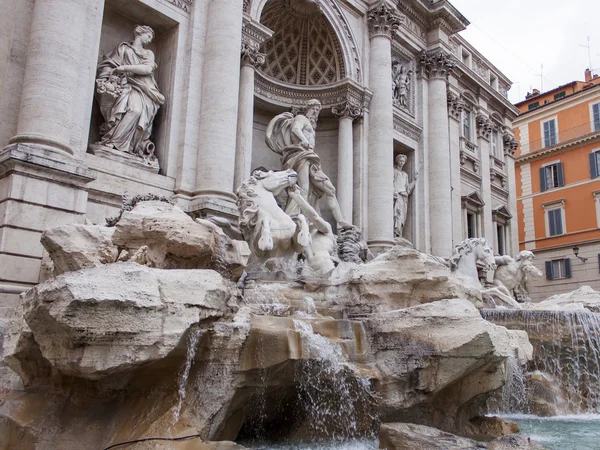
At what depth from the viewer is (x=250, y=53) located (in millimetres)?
13398

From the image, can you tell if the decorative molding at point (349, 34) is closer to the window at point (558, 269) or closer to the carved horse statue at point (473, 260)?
the carved horse statue at point (473, 260)

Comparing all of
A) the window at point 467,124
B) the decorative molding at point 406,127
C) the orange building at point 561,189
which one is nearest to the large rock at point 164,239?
the decorative molding at point 406,127

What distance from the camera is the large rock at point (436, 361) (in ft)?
17.3

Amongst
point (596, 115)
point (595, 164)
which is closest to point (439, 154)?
point (595, 164)

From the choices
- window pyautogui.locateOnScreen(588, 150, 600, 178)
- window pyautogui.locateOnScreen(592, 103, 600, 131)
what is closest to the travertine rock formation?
window pyautogui.locateOnScreen(588, 150, 600, 178)

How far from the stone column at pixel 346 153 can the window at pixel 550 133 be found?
57.5 feet

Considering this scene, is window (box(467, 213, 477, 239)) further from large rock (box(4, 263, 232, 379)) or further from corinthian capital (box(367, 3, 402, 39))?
large rock (box(4, 263, 232, 379))

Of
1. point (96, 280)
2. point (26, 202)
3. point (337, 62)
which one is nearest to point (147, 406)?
point (96, 280)

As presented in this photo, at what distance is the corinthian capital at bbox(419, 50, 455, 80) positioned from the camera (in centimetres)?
1933

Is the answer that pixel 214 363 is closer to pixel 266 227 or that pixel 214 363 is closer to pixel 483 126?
pixel 266 227

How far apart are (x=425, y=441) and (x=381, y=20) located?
580 inches

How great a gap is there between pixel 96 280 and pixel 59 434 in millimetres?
1343

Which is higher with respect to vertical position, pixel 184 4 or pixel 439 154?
pixel 184 4

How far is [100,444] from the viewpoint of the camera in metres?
4.31
